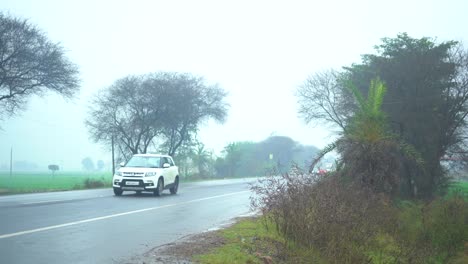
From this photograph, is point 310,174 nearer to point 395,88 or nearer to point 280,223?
point 280,223

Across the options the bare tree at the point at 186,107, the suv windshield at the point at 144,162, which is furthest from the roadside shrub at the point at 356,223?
the bare tree at the point at 186,107

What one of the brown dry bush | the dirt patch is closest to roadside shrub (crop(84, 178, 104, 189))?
the brown dry bush

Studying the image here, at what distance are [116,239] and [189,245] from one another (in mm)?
1583

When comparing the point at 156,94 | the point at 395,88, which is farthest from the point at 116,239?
the point at 156,94

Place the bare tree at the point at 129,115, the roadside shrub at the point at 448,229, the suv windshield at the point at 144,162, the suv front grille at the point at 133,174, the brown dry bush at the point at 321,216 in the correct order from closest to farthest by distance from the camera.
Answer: the brown dry bush at the point at 321,216 < the roadside shrub at the point at 448,229 < the suv front grille at the point at 133,174 < the suv windshield at the point at 144,162 < the bare tree at the point at 129,115

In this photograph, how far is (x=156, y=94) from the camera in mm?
53281

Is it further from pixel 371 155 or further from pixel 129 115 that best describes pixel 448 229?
pixel 129 115

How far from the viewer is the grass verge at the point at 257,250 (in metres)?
8.48

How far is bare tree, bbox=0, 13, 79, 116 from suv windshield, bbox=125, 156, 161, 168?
13.2 m

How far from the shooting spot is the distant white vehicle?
22.0m

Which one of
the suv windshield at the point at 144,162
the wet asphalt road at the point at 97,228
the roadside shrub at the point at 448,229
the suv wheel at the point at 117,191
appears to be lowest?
the roadside shrub at the point at 448,229

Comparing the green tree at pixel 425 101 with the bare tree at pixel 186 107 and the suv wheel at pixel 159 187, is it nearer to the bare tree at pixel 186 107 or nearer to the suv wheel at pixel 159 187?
the suv wheel at pixel 159 187

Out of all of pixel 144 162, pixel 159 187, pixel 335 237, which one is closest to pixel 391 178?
pixel 335 237

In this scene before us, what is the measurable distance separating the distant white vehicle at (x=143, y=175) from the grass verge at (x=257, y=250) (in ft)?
36.8
